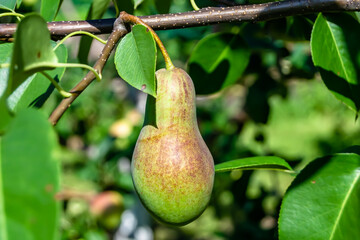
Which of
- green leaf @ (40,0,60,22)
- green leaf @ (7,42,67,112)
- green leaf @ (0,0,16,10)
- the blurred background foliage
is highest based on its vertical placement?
green leaf @ (0,0,16,10)

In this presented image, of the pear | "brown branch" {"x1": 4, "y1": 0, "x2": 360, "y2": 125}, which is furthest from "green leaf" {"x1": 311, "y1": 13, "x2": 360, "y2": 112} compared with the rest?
the pear

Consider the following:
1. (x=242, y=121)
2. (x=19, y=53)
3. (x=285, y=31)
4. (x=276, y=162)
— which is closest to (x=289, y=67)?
(x=242, y=121)

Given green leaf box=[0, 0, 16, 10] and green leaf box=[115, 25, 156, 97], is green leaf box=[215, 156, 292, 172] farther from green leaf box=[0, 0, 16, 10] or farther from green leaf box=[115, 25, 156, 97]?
A: green leaf box=[0, 0, 16, 10]

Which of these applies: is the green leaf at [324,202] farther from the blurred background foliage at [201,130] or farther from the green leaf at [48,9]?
the green leaf at [48,9]

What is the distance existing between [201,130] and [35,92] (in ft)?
4.26

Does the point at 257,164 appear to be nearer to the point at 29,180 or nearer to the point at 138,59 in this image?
the point at 138,59

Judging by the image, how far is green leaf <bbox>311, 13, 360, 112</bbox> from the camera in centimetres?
79

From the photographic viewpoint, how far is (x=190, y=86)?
72 cm

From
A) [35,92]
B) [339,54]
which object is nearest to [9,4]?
[35,92]

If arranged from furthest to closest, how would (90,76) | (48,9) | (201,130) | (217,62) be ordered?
(201,130)
(217,62)
(48,9)
(90,76)

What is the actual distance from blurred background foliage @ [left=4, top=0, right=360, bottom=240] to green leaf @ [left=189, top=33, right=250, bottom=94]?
0.02m

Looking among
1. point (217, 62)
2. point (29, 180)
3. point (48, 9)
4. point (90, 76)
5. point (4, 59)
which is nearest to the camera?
point (29, 180)

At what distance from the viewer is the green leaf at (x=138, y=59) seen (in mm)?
608

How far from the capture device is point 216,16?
27.7 inches
